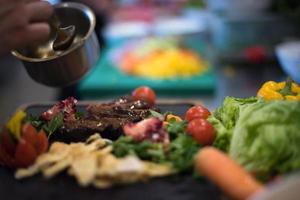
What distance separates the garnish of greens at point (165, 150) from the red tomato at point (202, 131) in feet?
0.05

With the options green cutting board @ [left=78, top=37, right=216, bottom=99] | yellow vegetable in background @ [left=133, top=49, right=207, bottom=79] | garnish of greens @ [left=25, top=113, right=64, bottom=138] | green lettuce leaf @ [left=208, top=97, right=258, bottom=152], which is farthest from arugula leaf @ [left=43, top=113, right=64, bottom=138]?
yellow vegetable in background @ [left=133, top=49, right=207, bottom=79]

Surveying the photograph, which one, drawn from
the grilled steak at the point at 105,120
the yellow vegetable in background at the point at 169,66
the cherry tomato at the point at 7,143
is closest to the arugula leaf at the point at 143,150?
the grilled steak at the point at 105,120

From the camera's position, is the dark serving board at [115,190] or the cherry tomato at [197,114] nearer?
the dark serving board at [115,190]

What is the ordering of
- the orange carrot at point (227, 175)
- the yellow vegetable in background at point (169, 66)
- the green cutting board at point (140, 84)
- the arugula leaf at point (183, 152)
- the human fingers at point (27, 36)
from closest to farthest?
the orange carrot at point (227, 175) → the arugula leaf at point (183, 152) → the human fingers at point (27, 36) → the green cutting board at point (140, 84) → the yellow vegetable in background at point (169, 66)

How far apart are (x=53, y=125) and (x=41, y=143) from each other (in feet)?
0.40

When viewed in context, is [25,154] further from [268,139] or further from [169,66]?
[169,66]

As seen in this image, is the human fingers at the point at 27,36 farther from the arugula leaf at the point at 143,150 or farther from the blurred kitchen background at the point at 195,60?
the blurred kitchen background at the point at 195,60

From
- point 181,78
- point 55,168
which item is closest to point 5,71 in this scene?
point 181,78

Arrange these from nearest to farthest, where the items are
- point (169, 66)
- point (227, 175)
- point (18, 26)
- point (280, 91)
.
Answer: point (227, 175) < point (18, 26) < point (280, 91) < point (169, 66)

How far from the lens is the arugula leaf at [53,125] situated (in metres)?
1.17

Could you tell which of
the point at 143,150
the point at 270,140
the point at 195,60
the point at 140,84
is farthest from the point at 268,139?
the point at 195,60

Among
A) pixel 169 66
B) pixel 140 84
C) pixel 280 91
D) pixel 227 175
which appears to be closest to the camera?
pixel 227 175

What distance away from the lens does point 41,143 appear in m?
1.07

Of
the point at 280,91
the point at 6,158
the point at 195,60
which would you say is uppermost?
the point at 195,60
